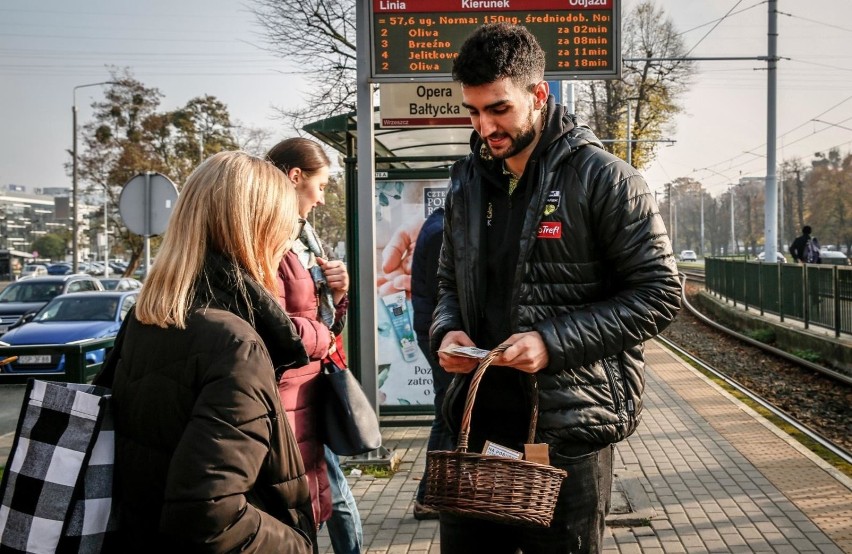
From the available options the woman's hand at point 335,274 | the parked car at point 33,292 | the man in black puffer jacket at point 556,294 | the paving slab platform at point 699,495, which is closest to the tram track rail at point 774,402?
the paving slab platform at point 699,495

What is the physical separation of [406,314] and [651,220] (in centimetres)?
609

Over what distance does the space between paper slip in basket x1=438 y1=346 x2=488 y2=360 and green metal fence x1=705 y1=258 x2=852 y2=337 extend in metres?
13.8

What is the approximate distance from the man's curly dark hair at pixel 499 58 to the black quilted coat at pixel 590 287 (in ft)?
0.63

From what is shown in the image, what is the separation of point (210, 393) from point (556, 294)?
982 mm

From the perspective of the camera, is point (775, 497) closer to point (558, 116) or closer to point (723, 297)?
point (558, 116)

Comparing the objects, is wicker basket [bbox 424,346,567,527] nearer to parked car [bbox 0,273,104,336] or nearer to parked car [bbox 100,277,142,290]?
parked car [bbox 0,273,104,336]

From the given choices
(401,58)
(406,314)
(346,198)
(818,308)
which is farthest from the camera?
(818,308)

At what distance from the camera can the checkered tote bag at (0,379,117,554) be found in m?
2.02

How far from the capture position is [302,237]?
12.1ft

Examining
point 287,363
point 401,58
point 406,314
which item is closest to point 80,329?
point 406,314

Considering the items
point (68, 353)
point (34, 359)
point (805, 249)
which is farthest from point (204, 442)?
point (805, 249)

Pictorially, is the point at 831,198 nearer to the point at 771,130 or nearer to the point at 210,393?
the point at 771,130

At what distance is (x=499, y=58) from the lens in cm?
237

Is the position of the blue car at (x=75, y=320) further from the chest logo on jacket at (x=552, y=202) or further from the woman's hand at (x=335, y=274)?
the chest logo on jacket at (x=552, y=202)
